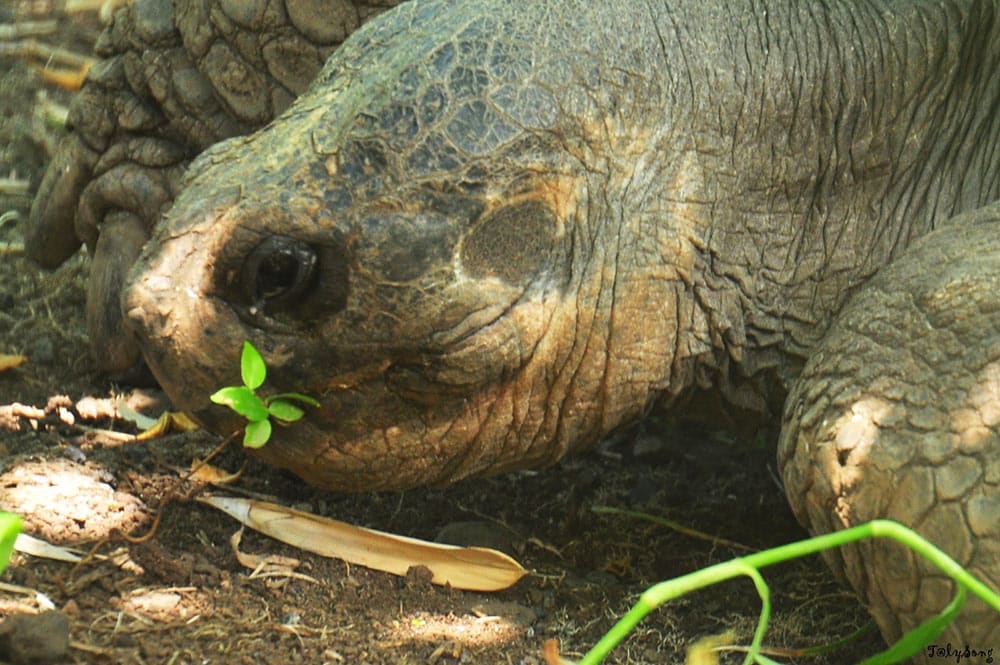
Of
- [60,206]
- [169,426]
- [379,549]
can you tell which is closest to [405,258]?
[379,549]

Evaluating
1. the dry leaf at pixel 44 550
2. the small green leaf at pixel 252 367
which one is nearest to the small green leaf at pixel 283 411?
the small green leaf at pixel 252 367

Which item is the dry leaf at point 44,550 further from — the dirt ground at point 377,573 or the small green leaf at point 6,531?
the small green leaf at point 6,531

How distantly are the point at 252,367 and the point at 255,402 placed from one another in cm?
10

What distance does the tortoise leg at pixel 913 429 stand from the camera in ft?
7.38

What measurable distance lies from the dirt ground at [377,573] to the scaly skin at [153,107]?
0.37m

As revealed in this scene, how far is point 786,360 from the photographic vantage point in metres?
3.03

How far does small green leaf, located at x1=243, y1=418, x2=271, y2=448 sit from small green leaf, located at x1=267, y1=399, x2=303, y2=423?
0.08 ft

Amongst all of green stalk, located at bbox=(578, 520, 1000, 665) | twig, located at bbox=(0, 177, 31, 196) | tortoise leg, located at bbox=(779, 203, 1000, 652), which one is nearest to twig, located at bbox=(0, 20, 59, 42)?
twig, located at bbox=(0, 177, 31, 196)

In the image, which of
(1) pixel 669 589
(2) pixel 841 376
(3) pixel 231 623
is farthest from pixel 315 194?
(1) pixel 669 589

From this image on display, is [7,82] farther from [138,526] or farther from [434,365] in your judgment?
[434,365]

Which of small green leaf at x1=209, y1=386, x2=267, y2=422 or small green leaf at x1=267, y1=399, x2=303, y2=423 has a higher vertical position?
small green leaf at x1=209, y1=386, x2=267, y2=422

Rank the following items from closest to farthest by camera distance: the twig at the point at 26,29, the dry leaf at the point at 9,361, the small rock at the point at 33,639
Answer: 1. the small rock at the point at 33,639
2. the dry leaf at the point at 9,361
3. the twig at the point at 26,29

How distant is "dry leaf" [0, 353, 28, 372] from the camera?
12.9 ft

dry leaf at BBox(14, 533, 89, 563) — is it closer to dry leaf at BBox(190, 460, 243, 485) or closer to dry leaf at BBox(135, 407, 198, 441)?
dry leaf at BBox(190, 460, 243, 485)
